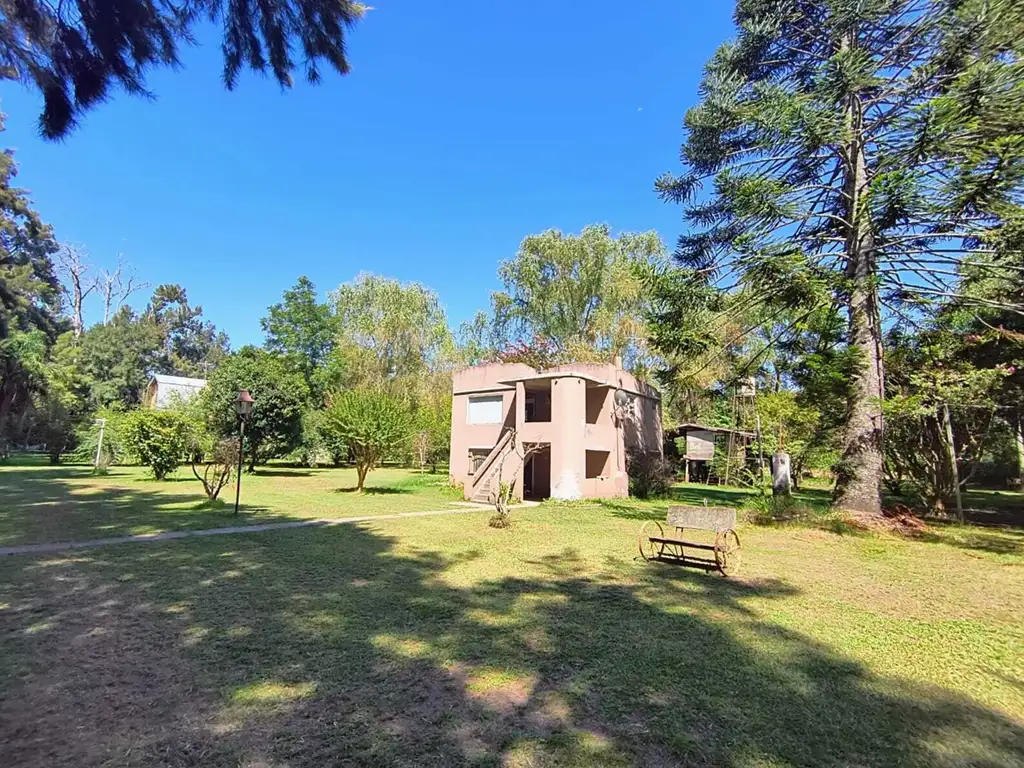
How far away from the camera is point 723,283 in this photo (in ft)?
46.1

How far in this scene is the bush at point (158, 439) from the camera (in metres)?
19.9

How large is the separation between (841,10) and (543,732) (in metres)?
15.6

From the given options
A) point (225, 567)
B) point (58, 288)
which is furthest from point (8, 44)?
point (58, 288)

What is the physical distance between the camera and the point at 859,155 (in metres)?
12.8

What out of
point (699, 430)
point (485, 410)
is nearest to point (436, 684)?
point (485, 410)

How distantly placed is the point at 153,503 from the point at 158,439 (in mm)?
7405

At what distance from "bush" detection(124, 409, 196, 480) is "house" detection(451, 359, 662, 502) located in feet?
36.9

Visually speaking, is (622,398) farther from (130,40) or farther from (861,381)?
(130,40)

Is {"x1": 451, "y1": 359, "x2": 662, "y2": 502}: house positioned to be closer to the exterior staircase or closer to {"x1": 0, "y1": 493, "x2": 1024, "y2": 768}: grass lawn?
the exterior staircase

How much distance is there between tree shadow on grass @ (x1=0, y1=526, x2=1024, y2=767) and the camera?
2912mm

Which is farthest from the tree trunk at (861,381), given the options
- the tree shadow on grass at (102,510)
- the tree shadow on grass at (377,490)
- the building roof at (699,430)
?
the building roof at (699,430)

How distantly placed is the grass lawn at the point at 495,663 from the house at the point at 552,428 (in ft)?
31.3

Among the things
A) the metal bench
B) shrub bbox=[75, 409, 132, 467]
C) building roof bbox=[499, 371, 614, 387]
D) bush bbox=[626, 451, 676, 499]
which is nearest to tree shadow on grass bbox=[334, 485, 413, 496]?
building roof bbox=[499, 371, 614, 387]

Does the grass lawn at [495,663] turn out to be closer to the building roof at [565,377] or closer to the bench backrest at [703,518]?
the bench backrest at [703,518]
